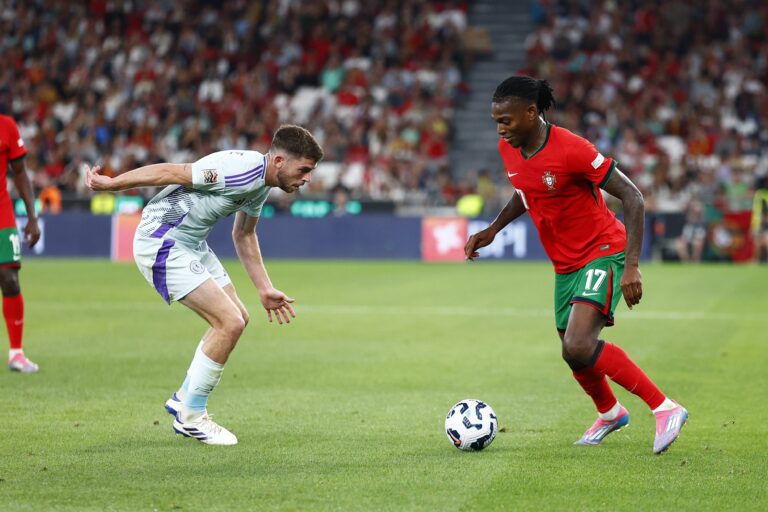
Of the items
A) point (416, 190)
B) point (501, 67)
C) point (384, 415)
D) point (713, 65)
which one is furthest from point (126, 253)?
point (384, 415)

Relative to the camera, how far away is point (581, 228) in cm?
733

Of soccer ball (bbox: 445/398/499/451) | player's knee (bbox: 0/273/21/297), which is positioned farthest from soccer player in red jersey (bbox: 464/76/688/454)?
player's knee (bbox: 0/273/21/297)

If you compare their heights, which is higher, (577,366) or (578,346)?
(578,346)

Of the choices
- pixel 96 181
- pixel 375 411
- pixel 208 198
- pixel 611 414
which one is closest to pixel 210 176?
pixel 208 198

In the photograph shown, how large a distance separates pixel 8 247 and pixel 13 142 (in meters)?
0.95

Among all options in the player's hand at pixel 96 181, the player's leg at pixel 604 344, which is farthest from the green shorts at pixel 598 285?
the player's hand at pixel 96 181

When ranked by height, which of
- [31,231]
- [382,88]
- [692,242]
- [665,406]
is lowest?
[692,242]

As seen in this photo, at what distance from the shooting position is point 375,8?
36781 millimetres

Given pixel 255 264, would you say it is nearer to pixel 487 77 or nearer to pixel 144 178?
pixel 144 178

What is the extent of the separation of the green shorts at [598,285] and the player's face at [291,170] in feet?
5.73

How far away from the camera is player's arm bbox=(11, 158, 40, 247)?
426 inches

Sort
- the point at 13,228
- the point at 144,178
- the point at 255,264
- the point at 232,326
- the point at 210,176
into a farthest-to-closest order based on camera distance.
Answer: the point at 13,228 → the point at 255,264 → the point at 232,326 → the point at 210,176 → the point at 144,178

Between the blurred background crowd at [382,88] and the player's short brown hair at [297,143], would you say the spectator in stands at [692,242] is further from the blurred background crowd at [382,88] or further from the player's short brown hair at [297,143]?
the player's short brown hair at [297,143]

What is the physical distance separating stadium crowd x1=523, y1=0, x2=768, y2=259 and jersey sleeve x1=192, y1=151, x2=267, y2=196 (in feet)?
72.4
